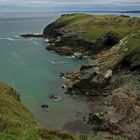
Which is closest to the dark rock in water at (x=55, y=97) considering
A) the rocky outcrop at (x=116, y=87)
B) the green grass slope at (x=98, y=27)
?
the rocky outcrop at (x=116, y=87)

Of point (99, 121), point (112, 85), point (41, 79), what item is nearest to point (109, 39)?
point (41, 79)

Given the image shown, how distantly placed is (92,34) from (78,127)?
82.4 metres

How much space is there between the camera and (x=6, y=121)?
2527 centimetres

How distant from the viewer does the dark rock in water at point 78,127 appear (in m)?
46.0

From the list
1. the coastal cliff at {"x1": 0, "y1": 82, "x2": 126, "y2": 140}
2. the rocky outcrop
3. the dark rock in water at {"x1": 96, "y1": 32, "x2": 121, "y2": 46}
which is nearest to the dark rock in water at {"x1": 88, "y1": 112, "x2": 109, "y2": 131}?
the rocky outcrop

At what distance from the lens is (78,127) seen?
47.5m

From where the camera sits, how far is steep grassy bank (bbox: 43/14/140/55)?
365 ft

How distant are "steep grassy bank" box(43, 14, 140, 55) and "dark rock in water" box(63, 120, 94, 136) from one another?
6059 centimetres

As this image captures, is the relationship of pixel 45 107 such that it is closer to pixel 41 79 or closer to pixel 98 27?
pixel 41 79

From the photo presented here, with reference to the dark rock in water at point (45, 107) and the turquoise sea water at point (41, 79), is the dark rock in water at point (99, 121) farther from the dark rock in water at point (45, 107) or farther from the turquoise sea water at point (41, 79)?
the dark rock in water at point (45, 107)

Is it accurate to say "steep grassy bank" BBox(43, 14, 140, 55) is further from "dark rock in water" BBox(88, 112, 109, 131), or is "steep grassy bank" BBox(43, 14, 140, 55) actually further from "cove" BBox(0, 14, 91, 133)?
"dark rock in water" BBox(88, 112, 109, 131)

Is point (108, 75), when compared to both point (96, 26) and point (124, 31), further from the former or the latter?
point (96, 26)

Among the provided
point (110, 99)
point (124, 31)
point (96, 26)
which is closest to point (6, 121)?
point (110, 99)

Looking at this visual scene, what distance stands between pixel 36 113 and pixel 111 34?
Result: 214 ft
